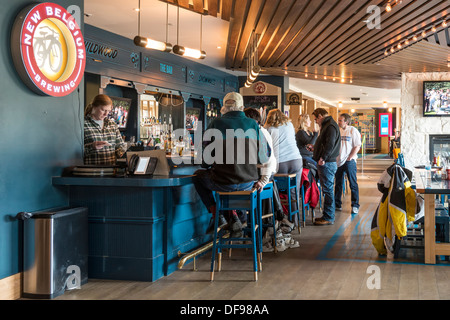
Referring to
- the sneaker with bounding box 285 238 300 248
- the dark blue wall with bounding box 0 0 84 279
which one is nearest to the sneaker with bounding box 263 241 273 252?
the sneaker with bounding box 285 238 300 248

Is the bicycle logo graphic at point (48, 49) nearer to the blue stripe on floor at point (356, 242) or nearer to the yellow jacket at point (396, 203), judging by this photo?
the blue stripe on floor at point (356, 242)

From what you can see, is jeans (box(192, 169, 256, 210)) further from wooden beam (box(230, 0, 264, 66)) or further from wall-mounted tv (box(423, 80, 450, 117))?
wall-mounted tv (box(423, 80, 450, 117))

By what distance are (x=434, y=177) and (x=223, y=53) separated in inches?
229

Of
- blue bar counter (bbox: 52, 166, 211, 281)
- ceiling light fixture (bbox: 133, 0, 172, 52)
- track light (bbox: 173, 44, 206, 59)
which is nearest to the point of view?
blue bar counter (bbox: 52, 166, 211, 281)

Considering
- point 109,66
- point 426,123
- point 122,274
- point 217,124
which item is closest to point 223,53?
point 109,66

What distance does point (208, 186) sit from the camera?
4504mm

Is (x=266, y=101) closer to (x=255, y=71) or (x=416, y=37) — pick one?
(x=255, y=71)

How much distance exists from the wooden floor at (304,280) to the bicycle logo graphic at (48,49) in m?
1.81

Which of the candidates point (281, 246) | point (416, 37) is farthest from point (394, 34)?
point (281, 246)

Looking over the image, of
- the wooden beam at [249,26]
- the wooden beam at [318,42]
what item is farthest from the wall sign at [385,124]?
the wooden beam at [249,26]

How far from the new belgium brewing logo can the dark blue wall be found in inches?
3.2

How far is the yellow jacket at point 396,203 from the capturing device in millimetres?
4736

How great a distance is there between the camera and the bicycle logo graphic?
12.6 ft

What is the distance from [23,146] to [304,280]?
2.50m
